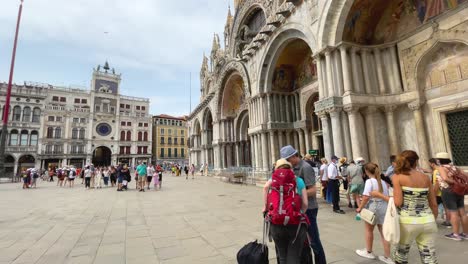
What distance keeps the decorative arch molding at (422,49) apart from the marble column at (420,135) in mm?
622

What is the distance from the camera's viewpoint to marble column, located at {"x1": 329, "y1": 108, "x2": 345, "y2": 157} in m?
9.33

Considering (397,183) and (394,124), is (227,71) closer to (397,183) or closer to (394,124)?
(394,124)

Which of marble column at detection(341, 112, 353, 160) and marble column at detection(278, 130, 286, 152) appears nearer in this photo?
marble column at detection(341, 112, 353, 160)

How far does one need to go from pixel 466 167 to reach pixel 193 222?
30.1ft

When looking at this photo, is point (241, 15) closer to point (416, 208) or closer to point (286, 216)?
point (416, 208)

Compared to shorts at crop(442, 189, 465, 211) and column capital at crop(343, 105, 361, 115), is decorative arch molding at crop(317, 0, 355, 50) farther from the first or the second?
shorts at crop(442, 189, 465, 211)

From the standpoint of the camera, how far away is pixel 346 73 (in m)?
9.38

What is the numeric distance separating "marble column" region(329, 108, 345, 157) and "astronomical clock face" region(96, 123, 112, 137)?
52521mm

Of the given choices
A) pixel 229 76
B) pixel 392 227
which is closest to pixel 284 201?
Answer: pixel 392 227

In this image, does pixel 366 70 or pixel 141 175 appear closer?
pixel 366 70

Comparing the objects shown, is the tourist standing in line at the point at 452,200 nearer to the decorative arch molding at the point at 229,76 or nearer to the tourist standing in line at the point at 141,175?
the tourist standing in line at the point at 141,175

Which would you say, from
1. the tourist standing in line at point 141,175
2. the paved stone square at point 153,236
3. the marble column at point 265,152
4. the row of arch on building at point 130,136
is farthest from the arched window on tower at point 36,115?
the marble column at point 265,152

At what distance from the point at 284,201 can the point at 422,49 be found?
1008cm

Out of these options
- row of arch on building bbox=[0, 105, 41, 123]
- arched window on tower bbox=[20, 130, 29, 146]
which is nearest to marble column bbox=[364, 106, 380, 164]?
row of arch on building bbox=[0, 105, 41, 123]
